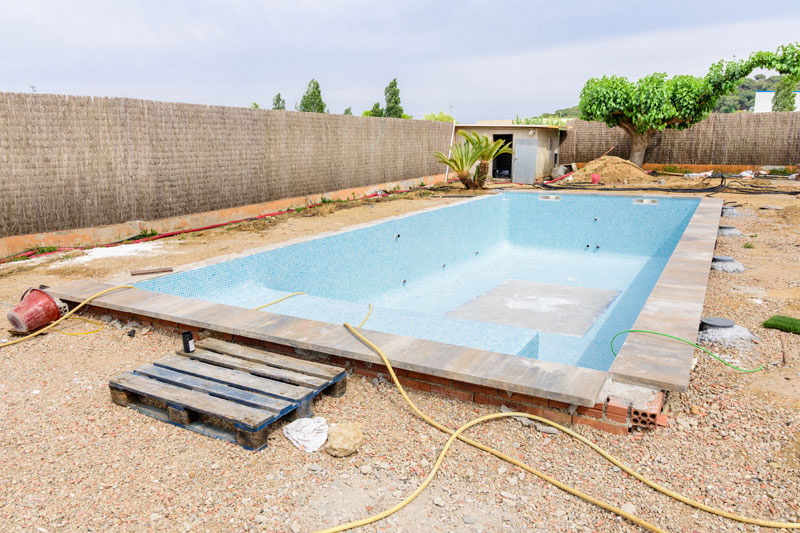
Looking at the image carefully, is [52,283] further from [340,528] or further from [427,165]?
[427,165]

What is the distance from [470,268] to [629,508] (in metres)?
8.29

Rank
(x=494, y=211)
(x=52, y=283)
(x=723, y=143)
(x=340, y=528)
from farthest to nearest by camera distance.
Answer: (x=723, y=143)
(x=494, y=211)
(x=52, y=283)
(x=340, y=528)

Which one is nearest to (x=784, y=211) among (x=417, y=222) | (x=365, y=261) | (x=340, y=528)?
(x=417, y=222)

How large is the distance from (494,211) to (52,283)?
8960 mm

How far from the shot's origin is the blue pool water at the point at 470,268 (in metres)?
4.50

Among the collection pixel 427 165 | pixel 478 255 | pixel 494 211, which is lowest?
pixel 478 255

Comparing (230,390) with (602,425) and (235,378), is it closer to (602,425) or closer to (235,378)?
(235,378)

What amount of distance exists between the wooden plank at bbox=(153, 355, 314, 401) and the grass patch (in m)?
3.63

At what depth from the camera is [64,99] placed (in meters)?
7.43

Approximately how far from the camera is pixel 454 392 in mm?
3023

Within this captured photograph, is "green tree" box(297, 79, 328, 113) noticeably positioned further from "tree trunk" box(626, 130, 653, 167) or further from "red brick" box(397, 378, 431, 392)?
"red brick" box(397, 378, 431, 392)

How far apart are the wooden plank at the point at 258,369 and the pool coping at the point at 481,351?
26cm

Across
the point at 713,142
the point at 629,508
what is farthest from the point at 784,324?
the point at 713,142

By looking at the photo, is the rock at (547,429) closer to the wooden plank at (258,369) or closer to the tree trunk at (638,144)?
the wooden plank at (258,369)
